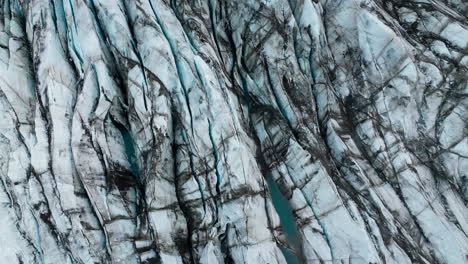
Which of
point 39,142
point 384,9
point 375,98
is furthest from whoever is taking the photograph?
point 384,9

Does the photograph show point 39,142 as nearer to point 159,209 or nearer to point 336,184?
point 159,209

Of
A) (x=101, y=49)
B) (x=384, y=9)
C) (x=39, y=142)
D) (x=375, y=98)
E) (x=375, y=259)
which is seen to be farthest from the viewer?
(x=384, y=9)

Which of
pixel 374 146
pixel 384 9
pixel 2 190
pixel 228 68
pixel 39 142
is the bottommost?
pixel 374 146

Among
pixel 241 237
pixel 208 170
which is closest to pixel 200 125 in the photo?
pixel 208 170

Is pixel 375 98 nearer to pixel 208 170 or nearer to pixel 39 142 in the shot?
pixel 208 170

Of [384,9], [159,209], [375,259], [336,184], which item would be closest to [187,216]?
[159,209]

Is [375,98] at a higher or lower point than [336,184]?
higher

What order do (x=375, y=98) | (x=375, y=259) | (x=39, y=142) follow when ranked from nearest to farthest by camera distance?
(x=375, y=259)
(x=39, y=142)
(x=375, y=98)

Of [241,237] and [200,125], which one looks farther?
[200,125]

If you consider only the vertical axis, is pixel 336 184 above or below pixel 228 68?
below
